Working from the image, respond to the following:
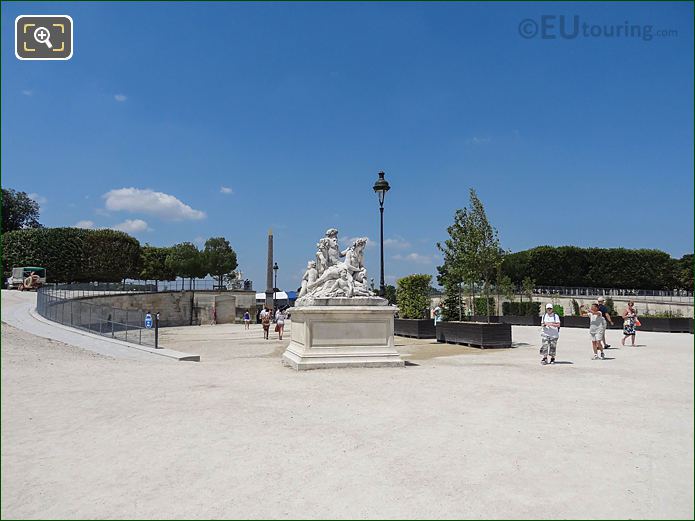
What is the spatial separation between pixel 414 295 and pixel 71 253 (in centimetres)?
3649

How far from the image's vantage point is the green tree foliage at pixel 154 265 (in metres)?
52.3

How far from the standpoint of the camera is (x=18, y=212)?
56250mm

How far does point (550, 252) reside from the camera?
5538 centimetres

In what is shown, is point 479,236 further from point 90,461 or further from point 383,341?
point 90,461

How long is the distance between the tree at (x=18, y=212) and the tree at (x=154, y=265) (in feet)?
47.5

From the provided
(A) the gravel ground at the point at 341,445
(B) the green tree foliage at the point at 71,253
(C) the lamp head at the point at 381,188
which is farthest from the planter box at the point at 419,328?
(B) the green tree foliage at the point at 71,253

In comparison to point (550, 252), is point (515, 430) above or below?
below

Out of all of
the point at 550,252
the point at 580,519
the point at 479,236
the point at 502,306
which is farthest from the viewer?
the point at 550,252

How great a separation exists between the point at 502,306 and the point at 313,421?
37.8m

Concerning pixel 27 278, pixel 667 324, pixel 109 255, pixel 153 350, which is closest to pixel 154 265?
pixel 109 255

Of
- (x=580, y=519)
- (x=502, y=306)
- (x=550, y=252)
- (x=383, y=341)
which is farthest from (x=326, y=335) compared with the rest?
(x=550, y=252)

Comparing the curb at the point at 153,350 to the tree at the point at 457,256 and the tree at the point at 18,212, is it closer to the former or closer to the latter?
the tree at the point at 457,256

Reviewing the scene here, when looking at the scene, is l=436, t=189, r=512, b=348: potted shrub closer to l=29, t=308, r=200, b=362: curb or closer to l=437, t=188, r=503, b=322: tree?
l=437, t=188, r=503, b=322: tree

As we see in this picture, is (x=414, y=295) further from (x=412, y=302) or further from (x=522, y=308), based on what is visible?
(x=522, y=308)
